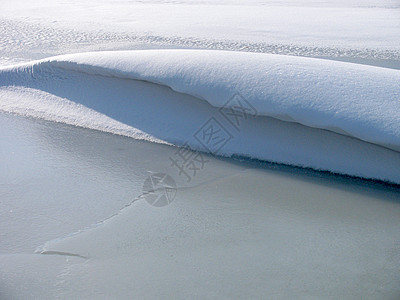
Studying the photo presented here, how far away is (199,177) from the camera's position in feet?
7.73

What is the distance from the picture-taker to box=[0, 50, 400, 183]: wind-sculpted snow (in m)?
2.30

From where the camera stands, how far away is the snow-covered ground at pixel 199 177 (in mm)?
1642

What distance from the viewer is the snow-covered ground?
1.64 meters

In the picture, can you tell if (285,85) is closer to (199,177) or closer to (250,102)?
(250,102)

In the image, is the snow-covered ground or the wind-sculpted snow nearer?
the snow-covered ground

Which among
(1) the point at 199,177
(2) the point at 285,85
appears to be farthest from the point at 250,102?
(1) the point at 199,177

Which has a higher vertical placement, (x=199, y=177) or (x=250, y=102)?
(x=250, y=102)

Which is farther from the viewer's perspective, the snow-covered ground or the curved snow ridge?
the curved snow ridge

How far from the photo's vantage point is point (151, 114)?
2861 mm

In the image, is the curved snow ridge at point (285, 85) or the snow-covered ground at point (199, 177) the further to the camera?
the curved snow ridge at point (285, 85)

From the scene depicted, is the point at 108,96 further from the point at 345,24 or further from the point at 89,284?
the point at 345,24

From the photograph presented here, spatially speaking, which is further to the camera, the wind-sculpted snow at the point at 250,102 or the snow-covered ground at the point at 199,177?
the wind-sculpted snow at the point at 250,102

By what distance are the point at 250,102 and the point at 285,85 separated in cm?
20

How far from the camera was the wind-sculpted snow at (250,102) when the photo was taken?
7.56 feet
